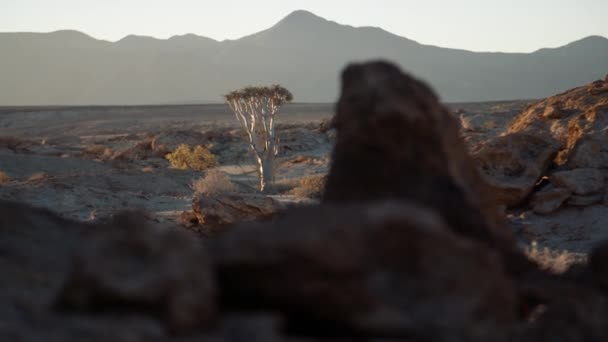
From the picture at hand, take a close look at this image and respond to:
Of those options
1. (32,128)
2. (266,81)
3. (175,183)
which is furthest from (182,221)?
(266,81)

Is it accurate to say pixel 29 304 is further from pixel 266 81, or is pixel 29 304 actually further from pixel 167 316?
pixel 266 81

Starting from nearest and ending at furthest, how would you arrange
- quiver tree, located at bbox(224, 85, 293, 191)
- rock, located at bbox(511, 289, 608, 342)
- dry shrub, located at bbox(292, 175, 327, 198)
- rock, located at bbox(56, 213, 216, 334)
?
rock, located at bbox(56, 213, 216, 334) < rock, located at bbox(511, 289, 608, 342) < dry shrub, located at bbox(292, 175, 327, 198) < quiver tree, located at bbox(224, 85, 293, 191)

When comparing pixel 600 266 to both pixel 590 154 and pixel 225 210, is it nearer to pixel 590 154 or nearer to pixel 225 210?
pixel 225 210

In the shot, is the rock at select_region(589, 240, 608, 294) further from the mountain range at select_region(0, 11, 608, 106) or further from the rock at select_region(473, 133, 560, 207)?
the mountain range at select_region(0, 11, 608, 106)

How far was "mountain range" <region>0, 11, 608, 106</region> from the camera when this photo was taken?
498 ft

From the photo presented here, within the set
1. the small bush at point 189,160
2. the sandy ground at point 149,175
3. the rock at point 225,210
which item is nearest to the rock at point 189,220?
the rock at point 225,210

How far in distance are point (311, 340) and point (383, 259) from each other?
411 mm

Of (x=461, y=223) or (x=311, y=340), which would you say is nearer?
(x=311, y=340)

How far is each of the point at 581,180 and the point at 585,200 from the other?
0.39 metres

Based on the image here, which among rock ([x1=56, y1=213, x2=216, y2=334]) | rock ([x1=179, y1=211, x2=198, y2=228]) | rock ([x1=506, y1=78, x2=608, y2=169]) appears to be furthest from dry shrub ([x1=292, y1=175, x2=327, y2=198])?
rock ([x1=56, y1=213, x2=216, y2=334])

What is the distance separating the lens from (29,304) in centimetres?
296

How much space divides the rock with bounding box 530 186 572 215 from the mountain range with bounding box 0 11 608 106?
13419 centimetres

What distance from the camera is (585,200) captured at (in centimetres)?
1201

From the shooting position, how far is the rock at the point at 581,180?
12120 millimetres
